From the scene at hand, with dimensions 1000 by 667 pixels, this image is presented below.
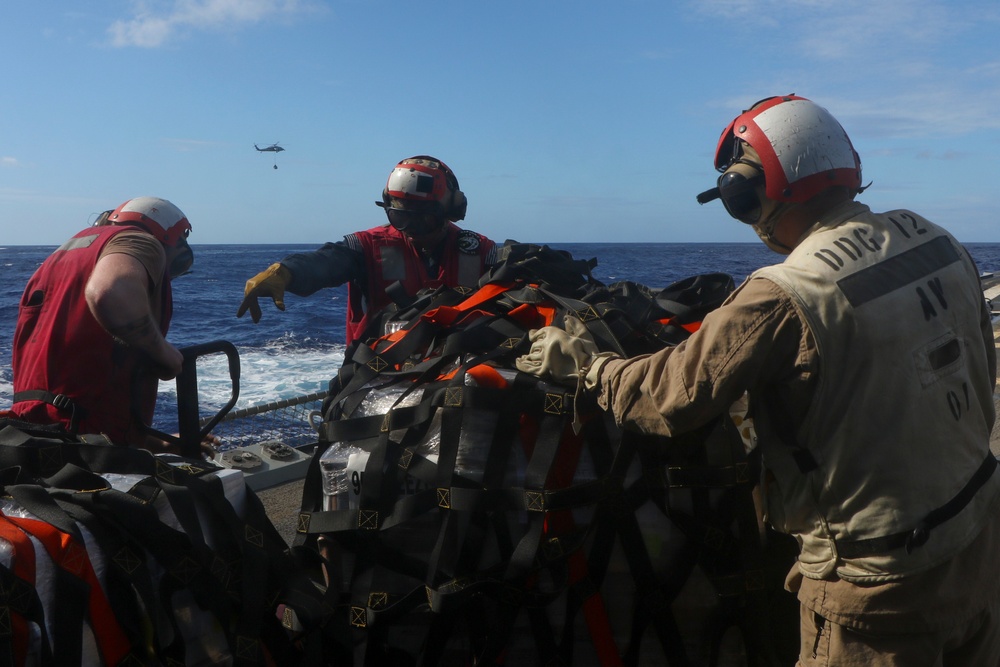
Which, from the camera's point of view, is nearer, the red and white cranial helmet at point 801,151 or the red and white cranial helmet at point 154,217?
the red and white cranial helmet at point 801,151

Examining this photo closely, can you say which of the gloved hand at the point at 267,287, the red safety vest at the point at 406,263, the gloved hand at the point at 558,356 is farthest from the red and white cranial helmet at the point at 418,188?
the gloved hand at the point at 558,356

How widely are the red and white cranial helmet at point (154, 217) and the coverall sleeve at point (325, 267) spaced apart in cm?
67

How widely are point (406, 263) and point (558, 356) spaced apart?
270 cm

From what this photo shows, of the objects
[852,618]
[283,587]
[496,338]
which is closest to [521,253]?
[496,338]

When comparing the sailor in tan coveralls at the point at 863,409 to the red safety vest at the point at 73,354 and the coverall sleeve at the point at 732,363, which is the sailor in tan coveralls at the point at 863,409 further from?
the red safety vest at the point at 73,354

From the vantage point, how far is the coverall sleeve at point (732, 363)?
222 cm

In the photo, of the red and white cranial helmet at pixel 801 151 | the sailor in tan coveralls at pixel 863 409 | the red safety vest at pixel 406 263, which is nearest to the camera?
the sailor in tan coveralls at pixel 863 409

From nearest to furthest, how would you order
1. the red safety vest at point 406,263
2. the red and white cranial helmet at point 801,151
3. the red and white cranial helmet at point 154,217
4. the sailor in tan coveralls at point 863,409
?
the sailor in tan coveralls at point 863,409 → the red and white cranial helmet at point 801,151 → the red and white cranial helmet at point 154,217 → the red safety vest at point 406,263

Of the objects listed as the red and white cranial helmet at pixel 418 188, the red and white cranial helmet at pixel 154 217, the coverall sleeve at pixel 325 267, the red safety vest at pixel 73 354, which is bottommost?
the red safety vest at pixel 73 354

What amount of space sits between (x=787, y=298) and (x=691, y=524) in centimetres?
93

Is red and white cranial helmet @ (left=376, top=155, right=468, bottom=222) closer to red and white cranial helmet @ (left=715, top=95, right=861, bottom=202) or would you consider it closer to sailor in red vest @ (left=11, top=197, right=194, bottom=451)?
sailor in red vest @ (left=11, top=197, right=194, bottom=451)

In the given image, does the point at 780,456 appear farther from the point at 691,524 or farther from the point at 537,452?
the point at 537,452

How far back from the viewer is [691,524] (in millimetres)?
2807

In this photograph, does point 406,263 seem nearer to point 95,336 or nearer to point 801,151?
point 95,336
